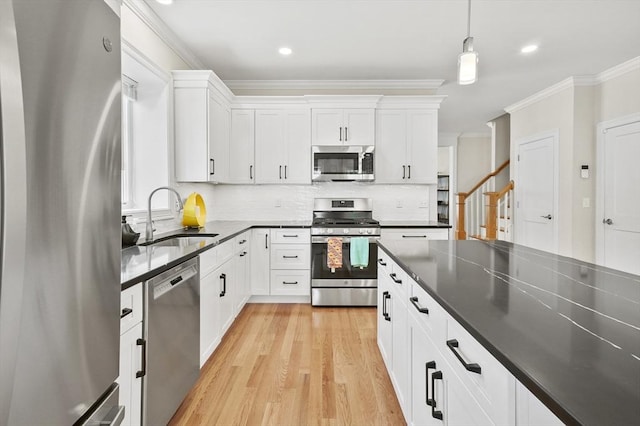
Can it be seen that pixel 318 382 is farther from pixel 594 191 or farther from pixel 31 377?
pixel 594 191

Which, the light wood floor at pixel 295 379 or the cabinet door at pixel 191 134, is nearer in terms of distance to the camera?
the light wood floor at pixel 295 379

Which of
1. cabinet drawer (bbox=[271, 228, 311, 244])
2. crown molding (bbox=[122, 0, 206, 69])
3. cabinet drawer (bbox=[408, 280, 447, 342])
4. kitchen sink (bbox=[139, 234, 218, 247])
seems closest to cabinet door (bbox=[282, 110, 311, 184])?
cabinet drawer (bbox=[271, 228, 311, 244])

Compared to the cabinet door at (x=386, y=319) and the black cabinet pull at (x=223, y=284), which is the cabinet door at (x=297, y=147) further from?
the cabinet door at (x=386, y=319)

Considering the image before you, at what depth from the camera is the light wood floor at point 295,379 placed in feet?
6.21

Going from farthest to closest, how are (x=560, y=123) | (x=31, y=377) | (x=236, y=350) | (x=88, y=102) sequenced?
(x=560, y=123), (x=236, y=350), (x=88, y=102), (x=31, y=377)

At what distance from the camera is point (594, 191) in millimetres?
4301

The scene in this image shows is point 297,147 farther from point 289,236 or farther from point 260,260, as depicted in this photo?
point 260,260

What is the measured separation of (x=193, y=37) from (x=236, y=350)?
2879 mm

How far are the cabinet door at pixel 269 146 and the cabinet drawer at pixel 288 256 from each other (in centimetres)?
90

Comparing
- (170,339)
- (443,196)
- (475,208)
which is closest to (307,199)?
(170,339)

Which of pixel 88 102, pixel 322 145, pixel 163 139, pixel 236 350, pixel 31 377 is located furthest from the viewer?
pixel 322 145

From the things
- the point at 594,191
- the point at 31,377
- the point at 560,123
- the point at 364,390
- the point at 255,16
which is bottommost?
the point at 364,390

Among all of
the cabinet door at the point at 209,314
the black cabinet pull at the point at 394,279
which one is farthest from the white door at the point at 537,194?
the cabinet door at the point at 209,314

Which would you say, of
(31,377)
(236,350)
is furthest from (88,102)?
(236,350)
